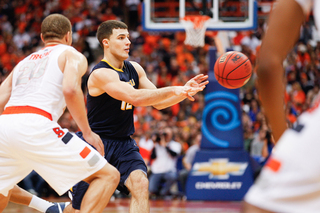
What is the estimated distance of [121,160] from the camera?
4.24 meters

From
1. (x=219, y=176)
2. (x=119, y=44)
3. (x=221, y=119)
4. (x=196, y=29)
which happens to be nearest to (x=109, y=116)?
(x=119, y=44)

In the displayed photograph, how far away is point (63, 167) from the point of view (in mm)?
3396

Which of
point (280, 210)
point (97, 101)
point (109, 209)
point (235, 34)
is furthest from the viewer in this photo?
point (235, 34)

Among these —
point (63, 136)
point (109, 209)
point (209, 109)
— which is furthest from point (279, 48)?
point (209, 109)

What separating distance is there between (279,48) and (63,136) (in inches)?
84.9

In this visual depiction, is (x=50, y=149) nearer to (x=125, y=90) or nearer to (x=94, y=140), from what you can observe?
(x=94, y=140)

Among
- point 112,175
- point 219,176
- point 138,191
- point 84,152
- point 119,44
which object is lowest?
point 219,176

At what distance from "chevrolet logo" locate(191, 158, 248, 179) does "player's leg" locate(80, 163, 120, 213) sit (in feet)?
18.8

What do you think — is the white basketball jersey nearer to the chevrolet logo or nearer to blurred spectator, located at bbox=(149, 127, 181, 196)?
the chevrolet logo

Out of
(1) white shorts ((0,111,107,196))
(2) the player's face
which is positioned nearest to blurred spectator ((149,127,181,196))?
(2) the player's face

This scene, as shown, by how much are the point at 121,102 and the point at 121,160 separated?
614 millimetres

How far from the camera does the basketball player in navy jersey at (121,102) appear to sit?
12.9 ft

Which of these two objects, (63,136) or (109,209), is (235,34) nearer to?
(109,209)

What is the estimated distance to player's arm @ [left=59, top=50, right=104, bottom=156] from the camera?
3467mm
